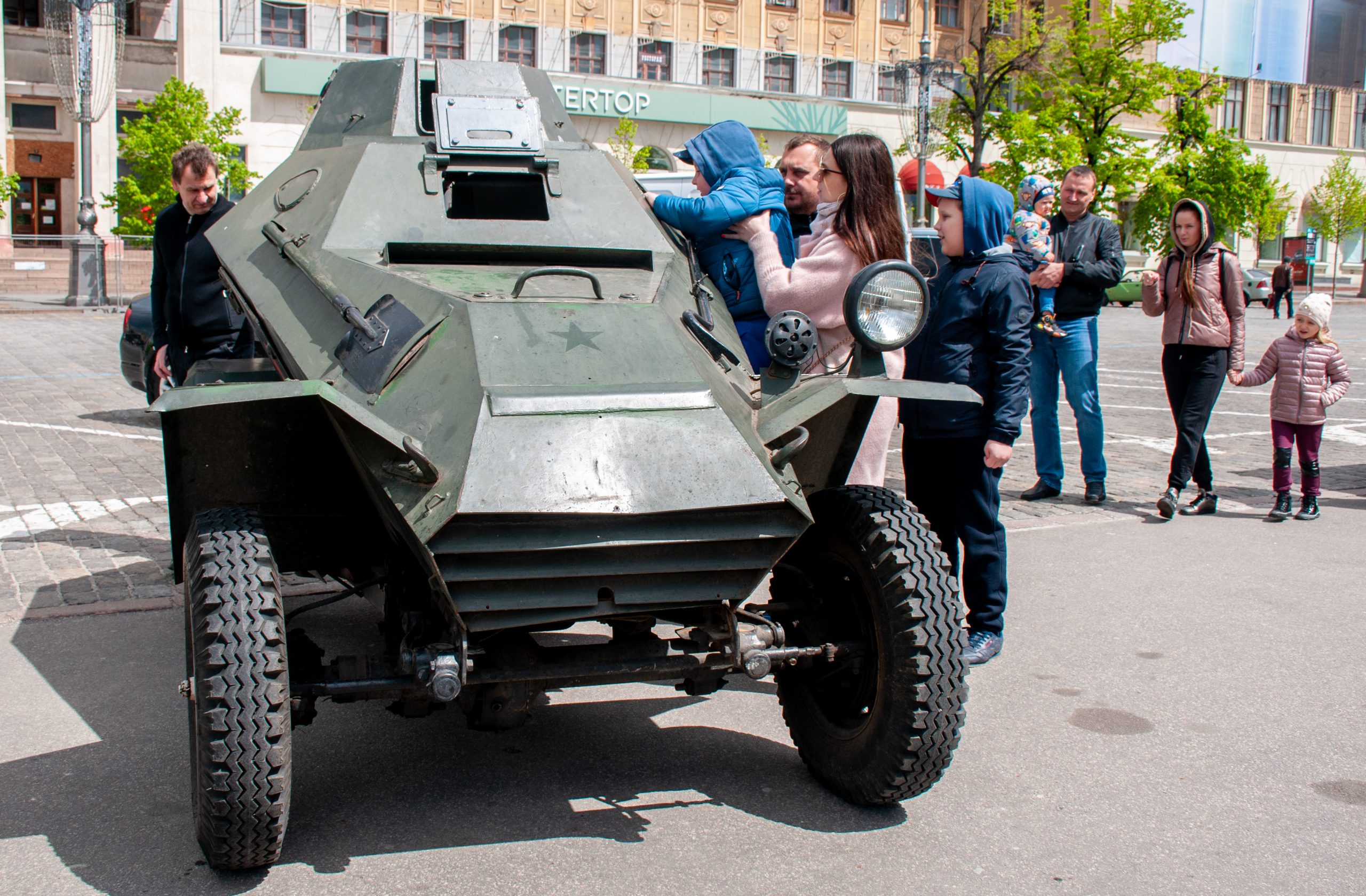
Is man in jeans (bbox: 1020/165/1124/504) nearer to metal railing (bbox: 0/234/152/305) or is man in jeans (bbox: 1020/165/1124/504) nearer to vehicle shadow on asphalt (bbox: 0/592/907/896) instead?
vehicle shadow on asphalt (bbox: 0/592/907/896)

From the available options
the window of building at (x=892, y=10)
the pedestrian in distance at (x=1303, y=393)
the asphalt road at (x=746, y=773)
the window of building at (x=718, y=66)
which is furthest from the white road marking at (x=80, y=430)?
the window of building at (x=892, y=10)

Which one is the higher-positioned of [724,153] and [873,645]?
[724,153]

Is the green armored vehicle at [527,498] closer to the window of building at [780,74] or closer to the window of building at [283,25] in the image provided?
the window of building at [283,25]

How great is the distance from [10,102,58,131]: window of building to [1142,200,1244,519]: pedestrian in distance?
43.6 metres

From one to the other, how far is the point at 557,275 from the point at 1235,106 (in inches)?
2348

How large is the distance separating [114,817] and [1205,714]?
3539mm

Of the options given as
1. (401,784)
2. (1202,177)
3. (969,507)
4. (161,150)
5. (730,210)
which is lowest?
(401,784)

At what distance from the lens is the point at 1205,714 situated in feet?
15.6

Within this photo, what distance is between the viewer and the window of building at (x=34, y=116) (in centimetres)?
4362

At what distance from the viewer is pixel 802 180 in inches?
233

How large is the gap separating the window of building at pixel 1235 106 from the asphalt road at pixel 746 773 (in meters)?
55.6

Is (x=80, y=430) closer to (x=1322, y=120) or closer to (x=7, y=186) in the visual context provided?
(x=7, y=186)

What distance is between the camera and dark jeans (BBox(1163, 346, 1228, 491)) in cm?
816

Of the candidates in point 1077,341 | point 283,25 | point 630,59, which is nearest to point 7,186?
point 283,25
